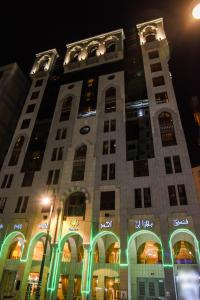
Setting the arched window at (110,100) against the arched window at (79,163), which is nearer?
the arched window at (79,163)

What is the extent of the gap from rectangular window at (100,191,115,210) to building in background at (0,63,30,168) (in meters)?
28.4

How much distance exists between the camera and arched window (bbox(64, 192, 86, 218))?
34922 mm

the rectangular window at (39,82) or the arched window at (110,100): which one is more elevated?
the rectangular window at (39,82)

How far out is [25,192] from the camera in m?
39.9

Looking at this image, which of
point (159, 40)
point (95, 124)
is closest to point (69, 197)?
point (95, 124)

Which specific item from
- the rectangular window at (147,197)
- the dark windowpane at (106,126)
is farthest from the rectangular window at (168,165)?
the dark windowpane at (106,126)

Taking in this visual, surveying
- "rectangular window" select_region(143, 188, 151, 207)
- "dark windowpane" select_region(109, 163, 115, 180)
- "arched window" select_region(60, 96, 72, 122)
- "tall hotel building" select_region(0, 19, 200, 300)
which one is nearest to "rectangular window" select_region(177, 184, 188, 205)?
"tall hotel building" select_region(0, 19, 200, 300)

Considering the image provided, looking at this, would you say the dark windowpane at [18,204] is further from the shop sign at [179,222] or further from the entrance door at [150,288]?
the shop sign at [179,222]

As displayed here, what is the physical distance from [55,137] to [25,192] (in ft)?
40.6

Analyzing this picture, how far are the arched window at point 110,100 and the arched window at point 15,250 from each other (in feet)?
96.6

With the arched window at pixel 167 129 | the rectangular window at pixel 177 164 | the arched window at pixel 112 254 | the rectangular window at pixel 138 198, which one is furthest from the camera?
the arched window at pixel 167 129

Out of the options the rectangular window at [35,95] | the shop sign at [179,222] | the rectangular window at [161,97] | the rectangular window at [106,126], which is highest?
the rectangular window at [35,95]

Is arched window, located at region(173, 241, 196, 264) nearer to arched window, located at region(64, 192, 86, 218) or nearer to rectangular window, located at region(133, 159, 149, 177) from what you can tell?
rectangular window, located at region(133, 159, 149, 177)

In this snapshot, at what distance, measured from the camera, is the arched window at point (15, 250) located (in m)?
38.1
